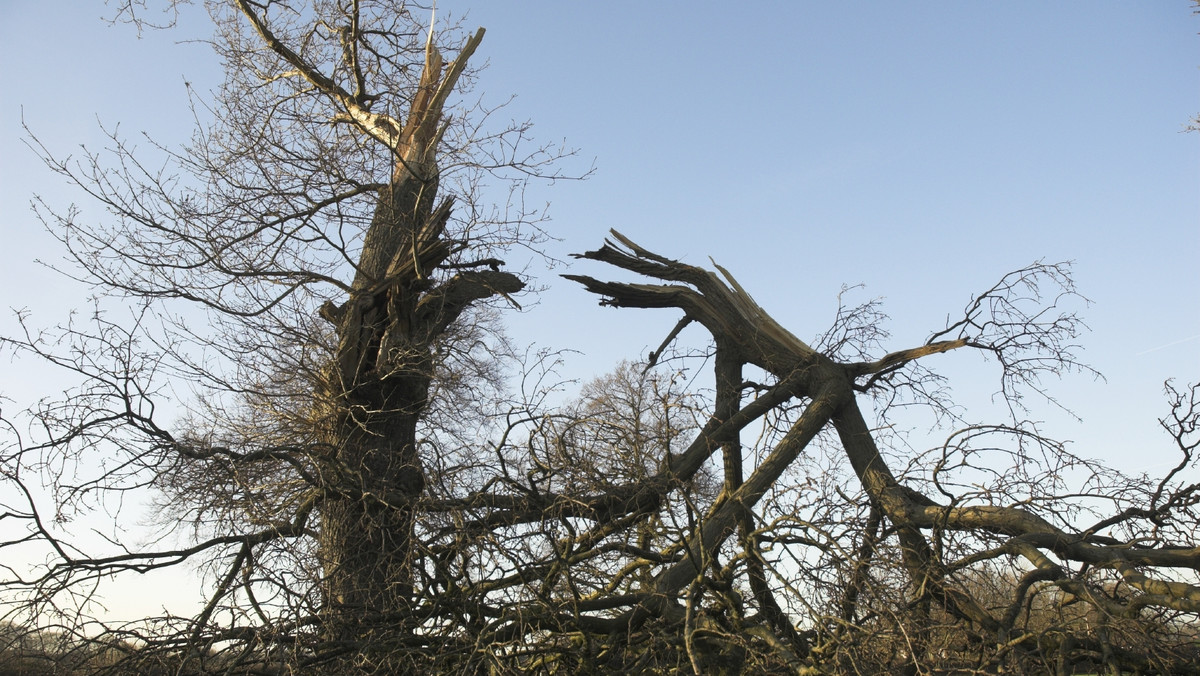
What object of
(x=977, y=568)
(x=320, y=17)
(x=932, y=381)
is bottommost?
(x=977, y=568)

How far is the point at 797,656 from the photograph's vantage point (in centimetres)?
509

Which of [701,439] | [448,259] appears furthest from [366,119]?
[701,439]

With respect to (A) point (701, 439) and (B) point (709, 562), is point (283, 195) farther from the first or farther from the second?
(B) point (709, 562)

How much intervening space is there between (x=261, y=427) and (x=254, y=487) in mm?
1463

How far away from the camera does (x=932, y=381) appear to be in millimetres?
8281

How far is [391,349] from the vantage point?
7289mm

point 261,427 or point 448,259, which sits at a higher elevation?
point 448,259

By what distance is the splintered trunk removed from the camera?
649cm

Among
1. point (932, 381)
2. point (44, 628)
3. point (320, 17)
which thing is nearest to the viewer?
point (44, 628)

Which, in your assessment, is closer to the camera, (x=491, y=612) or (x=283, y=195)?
(x=491, y=612)

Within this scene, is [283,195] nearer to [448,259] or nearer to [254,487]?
[448,259]

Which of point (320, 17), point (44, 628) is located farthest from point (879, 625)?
point (320, 17)

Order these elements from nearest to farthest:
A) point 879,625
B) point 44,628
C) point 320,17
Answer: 1. point 879,625
2. point 44,628
3. point 320,17

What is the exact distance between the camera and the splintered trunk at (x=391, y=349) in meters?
6.49
